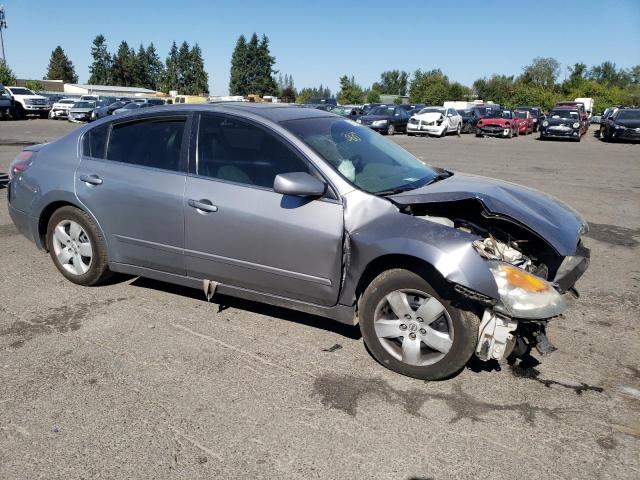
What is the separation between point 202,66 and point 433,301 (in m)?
143

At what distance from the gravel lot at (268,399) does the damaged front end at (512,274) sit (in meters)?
0.35

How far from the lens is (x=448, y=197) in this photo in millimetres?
3576

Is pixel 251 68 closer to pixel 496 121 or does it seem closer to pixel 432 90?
pixel 432 90

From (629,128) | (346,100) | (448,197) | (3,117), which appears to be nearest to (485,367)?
(448,197)

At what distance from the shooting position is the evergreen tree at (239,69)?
125 m

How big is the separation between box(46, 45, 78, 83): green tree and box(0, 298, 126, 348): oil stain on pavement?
14656cm

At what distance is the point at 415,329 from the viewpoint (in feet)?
11.2

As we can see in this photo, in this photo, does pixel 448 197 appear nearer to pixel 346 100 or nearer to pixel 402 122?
pixel 402 122

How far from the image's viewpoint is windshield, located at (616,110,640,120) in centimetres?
2616

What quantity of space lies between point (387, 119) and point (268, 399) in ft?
88.9

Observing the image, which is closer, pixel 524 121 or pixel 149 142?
pixel 149 142

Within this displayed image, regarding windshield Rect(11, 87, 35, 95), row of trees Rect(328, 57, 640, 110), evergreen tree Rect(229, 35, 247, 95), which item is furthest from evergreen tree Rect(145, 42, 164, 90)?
windshield Rect(11, 87, 35, 95)

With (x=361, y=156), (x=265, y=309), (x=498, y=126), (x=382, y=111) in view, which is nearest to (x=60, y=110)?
(x=382, y=111)

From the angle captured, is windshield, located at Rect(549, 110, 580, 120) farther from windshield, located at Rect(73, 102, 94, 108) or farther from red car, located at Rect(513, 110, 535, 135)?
windshield, located at Rect(73, 102, 94, 108)
